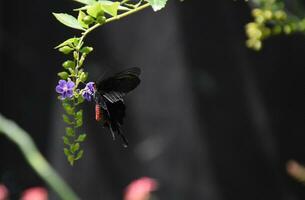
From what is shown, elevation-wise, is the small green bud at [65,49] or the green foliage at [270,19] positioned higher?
the small green bud at [65,49]

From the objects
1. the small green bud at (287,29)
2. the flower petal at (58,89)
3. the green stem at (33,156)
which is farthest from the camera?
the green stem at (33,156)

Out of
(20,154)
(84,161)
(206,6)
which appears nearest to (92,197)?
(84,161)

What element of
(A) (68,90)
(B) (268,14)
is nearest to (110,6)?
(A) (68,90)

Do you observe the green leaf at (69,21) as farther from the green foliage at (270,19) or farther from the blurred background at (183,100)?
the blurred background at (183,100)

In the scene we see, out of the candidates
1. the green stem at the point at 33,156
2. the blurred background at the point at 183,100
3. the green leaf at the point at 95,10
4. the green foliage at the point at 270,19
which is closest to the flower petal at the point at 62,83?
the green leaf at the point at 95,10

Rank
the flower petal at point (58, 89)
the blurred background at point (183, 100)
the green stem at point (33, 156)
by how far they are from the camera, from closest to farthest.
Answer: the flower petal at point (58, 89), the green stem at point (33, 156), the blurred background at point (183, 100)

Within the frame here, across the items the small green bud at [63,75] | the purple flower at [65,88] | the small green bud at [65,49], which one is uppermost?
the small green bud at [65,49]

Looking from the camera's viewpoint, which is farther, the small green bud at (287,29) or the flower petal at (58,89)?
the small green bud at (287,29)
